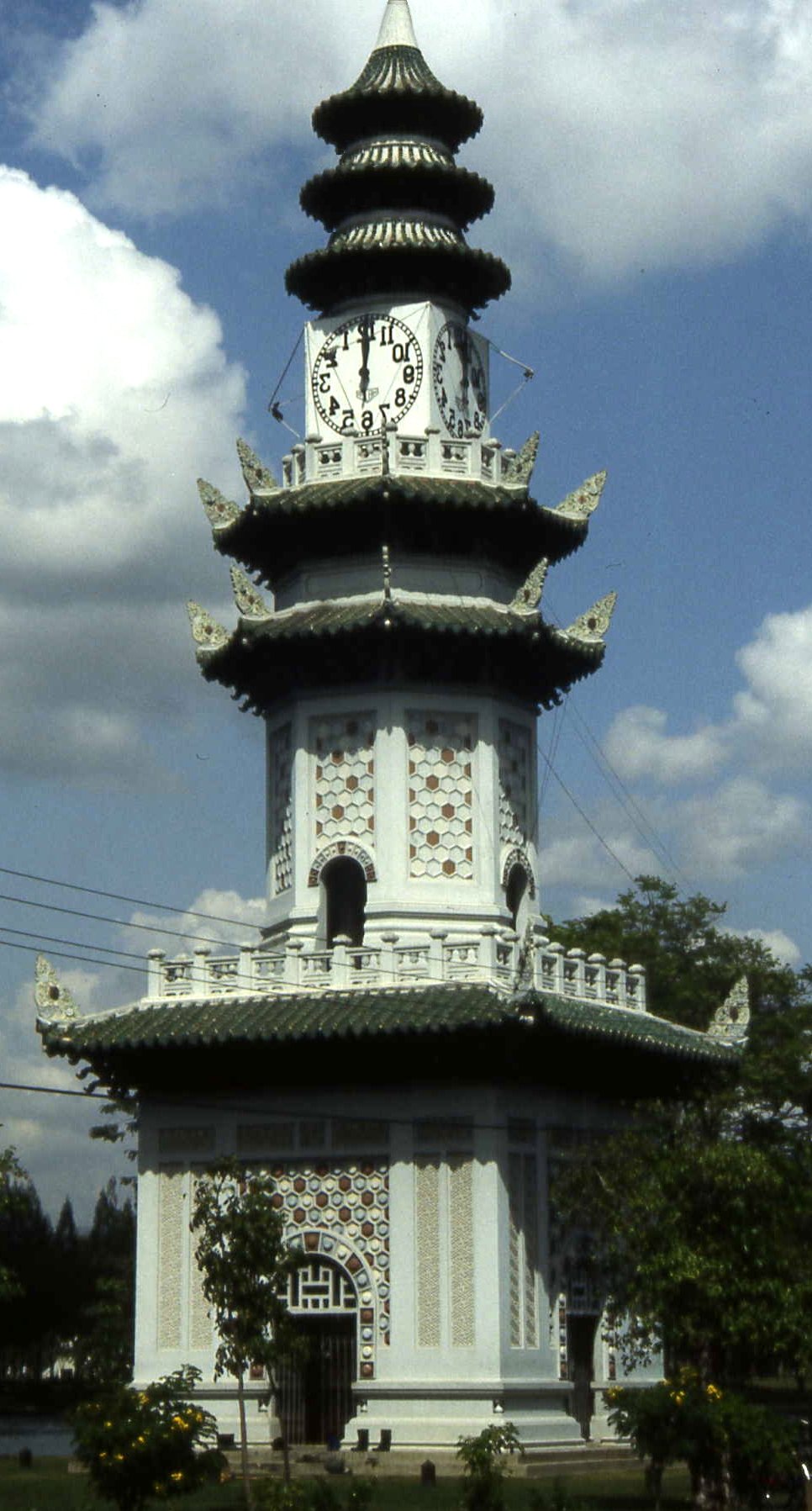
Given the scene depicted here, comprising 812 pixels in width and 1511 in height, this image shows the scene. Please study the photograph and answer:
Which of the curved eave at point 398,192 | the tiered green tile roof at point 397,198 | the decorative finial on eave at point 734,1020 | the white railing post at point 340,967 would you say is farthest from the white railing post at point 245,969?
the curved eave at point 398,192

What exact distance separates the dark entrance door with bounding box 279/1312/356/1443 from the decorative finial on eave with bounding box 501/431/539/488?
14.7 m

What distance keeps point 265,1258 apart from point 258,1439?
24.7 ft

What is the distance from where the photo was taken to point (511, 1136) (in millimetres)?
34344

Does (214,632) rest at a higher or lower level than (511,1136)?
higher

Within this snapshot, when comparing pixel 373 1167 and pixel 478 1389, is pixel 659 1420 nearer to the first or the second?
pixel 478 1389

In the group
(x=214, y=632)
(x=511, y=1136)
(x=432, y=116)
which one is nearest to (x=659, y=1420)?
(x=511, y=1136)

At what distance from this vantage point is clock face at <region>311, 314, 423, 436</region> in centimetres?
3966

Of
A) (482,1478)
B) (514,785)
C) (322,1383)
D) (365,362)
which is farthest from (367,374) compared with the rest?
(482,1478)

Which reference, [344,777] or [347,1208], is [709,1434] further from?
[344,777]

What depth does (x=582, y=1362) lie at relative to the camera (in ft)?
120

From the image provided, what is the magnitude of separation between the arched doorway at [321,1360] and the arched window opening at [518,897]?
7118mm

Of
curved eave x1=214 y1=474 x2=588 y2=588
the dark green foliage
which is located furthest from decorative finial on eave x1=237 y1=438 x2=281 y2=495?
the dark green foliage

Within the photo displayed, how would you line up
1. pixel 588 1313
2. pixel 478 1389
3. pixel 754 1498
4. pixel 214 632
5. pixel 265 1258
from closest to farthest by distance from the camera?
pixel 754 1498
pixel 265 1258
pixel 478 1389
pixel 588 1313
pixel 214 632

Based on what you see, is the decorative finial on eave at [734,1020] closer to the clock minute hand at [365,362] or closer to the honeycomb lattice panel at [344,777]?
the honeycomb lattice panel at [344,777]
